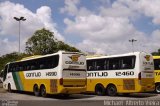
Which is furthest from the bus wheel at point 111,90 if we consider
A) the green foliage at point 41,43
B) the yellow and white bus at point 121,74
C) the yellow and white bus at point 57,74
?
the green foliage at point 41,43

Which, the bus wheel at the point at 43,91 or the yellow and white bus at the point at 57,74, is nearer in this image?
the yellow and white bus at the point at 57,74

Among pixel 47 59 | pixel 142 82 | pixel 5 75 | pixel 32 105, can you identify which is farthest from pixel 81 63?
pixel 5 75

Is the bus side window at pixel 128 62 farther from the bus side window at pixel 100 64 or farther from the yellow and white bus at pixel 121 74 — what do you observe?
the bus side window at pixel 100 64

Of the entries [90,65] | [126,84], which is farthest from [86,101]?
[90,65]

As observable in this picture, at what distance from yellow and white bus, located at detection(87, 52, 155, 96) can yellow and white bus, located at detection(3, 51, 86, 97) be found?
2407mm

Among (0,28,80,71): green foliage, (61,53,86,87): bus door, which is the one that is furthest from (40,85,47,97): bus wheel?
(0,28,80,71): green foliage

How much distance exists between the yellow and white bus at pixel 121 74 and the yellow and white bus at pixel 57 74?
2.41 m

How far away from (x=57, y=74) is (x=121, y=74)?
437 centimetres

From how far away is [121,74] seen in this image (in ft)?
78.2

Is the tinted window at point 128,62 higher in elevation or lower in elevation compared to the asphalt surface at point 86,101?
higher

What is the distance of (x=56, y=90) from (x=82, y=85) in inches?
69.1

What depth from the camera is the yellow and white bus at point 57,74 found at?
73.0 feet

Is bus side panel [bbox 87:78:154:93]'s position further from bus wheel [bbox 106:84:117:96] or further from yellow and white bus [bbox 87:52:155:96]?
bus wheel [bbox 106:84:117:96]

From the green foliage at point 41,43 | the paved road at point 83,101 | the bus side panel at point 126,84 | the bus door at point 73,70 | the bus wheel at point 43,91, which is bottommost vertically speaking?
the paved road at point 83,101
